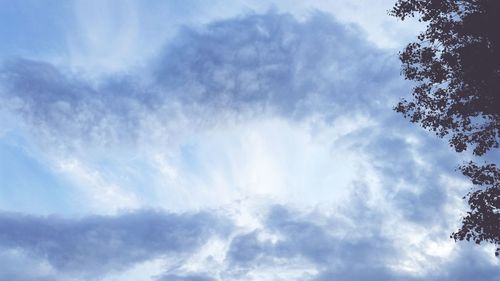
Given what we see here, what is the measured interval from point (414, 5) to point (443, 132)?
5.02 meters

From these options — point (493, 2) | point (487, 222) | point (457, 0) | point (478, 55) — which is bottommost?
point (487, 222)

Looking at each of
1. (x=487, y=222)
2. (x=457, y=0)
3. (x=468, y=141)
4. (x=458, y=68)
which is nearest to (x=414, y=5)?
(x=457, y=0)

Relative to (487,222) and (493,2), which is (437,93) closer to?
(493,2)

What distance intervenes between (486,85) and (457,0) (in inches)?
144

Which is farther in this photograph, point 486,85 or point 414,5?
point 414,5

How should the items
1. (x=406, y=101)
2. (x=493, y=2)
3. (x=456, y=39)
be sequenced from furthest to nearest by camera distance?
(x=406, y=101) → (x=456, y=39) → (x=493, y=2)

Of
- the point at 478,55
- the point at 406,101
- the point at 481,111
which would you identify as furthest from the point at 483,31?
the point at 406,101

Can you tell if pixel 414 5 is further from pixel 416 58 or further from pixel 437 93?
pixel 437 93

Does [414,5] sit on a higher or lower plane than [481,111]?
higher

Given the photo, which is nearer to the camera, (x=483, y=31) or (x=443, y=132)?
(x=483, y=31)

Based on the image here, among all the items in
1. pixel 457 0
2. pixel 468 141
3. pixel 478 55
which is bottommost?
pixel 468 141

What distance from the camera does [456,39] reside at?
16500 mm

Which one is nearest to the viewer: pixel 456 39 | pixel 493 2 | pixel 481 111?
pixel 493 2

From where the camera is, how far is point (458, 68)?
16.1 meters
